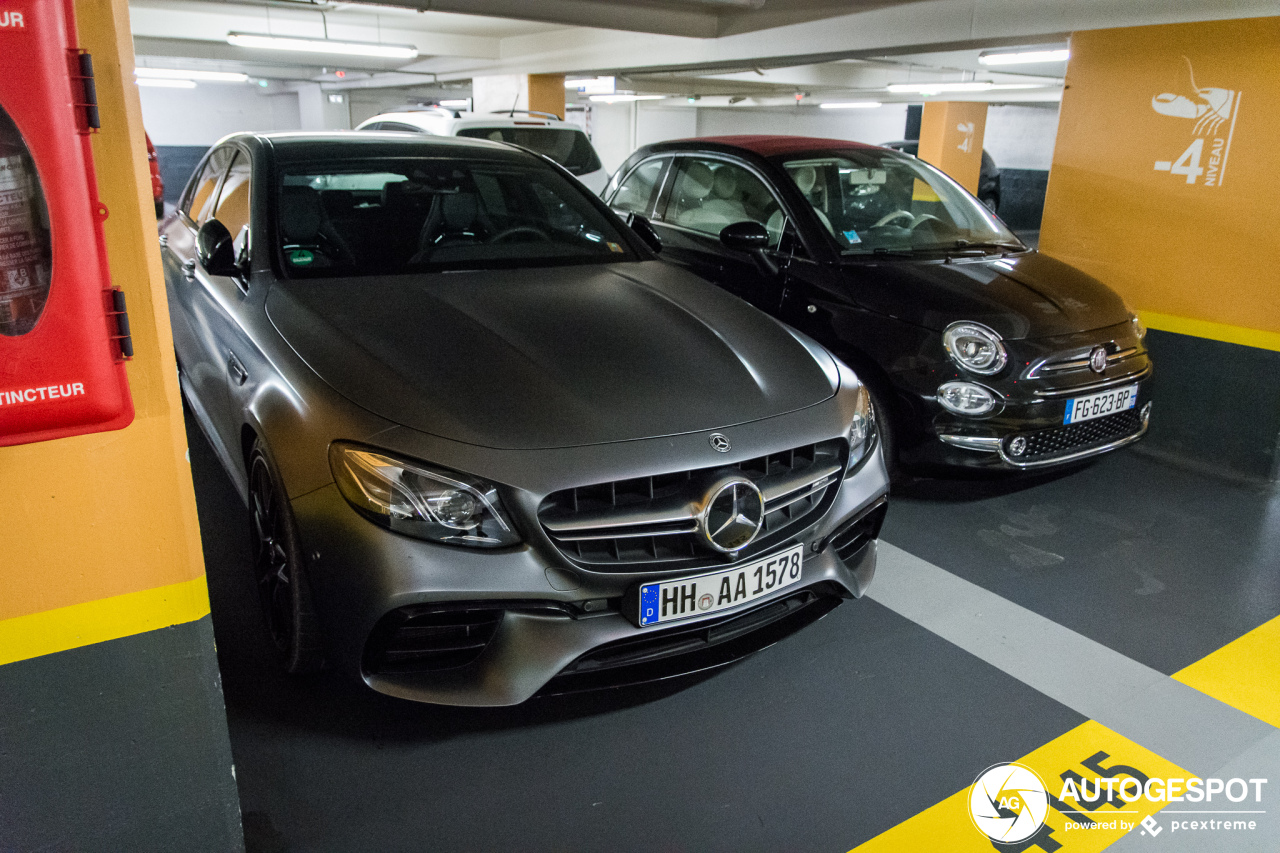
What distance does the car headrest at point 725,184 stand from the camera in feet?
13.7

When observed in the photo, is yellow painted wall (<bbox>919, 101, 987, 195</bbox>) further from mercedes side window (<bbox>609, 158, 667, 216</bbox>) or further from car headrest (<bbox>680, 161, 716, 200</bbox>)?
car headrest (<bbox>680, 161, 716, 200</bbox>)

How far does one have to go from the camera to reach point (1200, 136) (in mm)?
3924

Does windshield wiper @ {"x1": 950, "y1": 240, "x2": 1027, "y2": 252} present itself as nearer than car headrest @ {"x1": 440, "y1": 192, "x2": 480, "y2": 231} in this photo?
No

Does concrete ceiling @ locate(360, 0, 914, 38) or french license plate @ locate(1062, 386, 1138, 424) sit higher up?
concrete ceiling @ locate(360, 0, 914, 38)

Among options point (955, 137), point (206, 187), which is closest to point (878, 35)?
point (206, 187)

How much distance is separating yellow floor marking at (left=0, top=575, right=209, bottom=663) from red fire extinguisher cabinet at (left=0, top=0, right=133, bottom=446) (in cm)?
31

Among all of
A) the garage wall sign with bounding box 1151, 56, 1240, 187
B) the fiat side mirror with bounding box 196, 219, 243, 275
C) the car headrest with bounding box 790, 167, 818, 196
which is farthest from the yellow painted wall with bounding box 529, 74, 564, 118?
the fiat side mirror with bounding box 196, 219, 243, 275

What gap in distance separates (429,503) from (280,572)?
604 mm

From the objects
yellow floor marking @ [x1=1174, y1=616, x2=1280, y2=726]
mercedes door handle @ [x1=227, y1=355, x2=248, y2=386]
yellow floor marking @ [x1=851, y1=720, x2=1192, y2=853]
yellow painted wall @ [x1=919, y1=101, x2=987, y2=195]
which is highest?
yellow painted wall @ [x1=919, y1=101, x2=987, y2=195]

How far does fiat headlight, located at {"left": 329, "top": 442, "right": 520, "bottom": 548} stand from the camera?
1.76 meters

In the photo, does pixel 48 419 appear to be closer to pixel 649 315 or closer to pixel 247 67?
pixel 649 315

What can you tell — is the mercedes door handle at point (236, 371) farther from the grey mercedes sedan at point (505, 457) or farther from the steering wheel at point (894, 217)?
the steering wheel at point (894, 217)

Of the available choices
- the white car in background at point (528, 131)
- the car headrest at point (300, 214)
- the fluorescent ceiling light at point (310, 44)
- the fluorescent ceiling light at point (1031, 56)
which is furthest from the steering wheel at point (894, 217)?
the fluorescent ceiling light at point (310, 44)

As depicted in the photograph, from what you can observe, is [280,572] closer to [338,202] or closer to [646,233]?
[338,202]
